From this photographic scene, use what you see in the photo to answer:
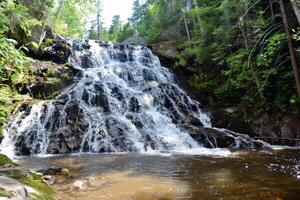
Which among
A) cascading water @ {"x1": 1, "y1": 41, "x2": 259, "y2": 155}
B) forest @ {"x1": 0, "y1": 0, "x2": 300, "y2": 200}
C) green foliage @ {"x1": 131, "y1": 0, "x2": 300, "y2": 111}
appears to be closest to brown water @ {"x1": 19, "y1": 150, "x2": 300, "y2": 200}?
forest @ {"x1": 0, "y1": 0, "x2": 300, "y2": 200}

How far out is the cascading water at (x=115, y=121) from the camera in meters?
13.7

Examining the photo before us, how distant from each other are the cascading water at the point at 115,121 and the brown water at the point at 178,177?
1972mm

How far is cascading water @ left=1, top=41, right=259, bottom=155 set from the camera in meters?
13.7

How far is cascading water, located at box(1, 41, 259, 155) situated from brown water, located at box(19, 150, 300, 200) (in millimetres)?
1972

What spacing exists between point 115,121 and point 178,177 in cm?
724

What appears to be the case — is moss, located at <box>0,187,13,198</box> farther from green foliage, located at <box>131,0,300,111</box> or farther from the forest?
green foliage, located at <box>131,0,300,111</box>

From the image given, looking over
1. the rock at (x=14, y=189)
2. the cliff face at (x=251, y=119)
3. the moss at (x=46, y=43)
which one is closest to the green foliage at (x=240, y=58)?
the cliff face at (x=251, y=119)

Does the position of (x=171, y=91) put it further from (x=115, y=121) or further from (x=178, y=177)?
(x=178, y=177)

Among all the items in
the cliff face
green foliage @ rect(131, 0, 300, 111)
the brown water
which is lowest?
the brown water

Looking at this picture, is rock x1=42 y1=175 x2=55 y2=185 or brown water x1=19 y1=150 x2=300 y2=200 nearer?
brown water x1=19 y1=150 x2=300 y2=200

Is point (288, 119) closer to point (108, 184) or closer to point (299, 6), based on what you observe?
point (299, 6)

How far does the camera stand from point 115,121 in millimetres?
15062

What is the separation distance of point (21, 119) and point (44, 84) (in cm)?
364

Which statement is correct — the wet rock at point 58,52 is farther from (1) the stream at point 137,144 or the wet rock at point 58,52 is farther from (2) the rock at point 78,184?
(2) the rock at point 78,184
